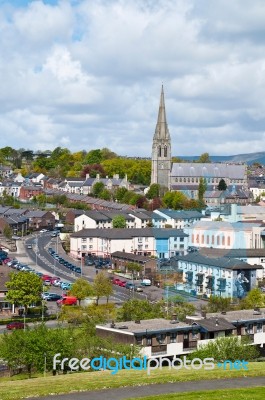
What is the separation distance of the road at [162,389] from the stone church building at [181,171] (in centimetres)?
8192

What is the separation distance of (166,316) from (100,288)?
8.81 meters

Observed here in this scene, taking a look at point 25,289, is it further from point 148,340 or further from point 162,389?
point 162,389

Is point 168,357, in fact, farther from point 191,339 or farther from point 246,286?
point 246,286

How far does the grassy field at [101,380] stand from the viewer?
17766 mm

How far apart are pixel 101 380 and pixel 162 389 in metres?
1.67

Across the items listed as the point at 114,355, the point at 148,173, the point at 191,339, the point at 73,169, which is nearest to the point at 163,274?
the point at 191,339

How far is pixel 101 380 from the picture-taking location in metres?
19.0

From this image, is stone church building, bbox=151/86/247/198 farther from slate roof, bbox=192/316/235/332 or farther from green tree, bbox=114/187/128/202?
slate roof, bbox=192/316/235/332

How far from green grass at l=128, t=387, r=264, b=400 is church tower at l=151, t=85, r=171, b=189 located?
85.8 meters

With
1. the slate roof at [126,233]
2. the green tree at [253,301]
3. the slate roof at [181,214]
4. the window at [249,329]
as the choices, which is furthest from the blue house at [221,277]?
the slate roof at [181,214]

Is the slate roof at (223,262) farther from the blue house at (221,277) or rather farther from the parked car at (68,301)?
the parked car at (68,301)

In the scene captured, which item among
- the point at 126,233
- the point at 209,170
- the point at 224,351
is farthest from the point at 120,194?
the point at 224,351

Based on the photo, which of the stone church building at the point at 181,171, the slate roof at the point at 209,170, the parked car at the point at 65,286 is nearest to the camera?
the parked car at the point at 65,286

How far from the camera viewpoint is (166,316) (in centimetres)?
3203
